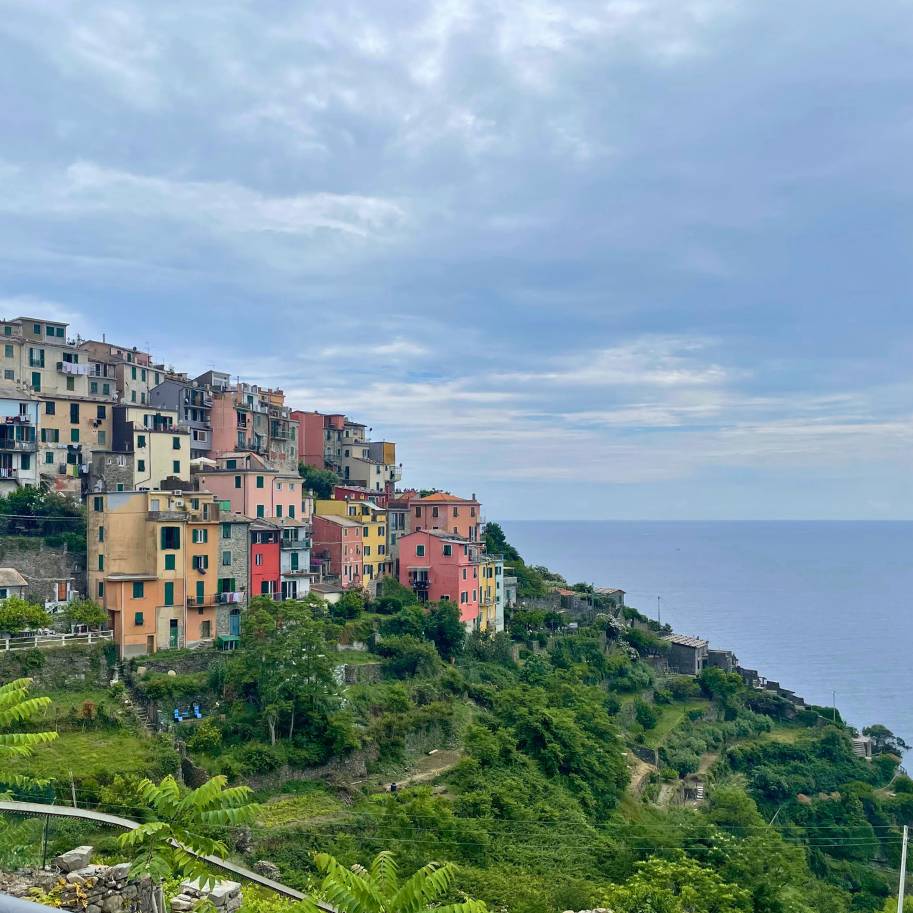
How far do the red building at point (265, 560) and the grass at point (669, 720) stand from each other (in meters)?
23.9

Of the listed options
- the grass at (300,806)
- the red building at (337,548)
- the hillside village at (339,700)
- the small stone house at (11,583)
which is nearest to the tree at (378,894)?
the hillside village at (339,700)

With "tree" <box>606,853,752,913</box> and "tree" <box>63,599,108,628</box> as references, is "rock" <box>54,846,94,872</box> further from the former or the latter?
"tree" <box>63,599,108,628</box>

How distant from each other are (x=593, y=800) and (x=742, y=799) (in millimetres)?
6605

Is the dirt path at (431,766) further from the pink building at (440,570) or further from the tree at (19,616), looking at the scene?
the tree at (19,616)

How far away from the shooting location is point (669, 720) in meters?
50.9

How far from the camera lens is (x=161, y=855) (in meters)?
9.84

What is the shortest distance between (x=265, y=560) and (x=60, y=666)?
11635mm

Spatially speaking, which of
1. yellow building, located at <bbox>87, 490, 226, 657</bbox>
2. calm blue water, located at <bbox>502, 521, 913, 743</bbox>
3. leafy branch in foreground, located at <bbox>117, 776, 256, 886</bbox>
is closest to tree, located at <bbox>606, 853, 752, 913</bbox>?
leafy branch in foreground, located at <bbox>117, 776, 256, 886</bbox>

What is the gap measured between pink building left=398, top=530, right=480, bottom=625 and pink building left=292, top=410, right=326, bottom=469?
17672 mm

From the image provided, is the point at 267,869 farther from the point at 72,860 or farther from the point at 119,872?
the point at 119,872

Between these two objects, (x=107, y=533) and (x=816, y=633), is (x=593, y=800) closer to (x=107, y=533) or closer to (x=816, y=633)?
(x=107, y=533)

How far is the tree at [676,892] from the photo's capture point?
1864cm

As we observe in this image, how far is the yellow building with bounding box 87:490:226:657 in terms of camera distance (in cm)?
3362

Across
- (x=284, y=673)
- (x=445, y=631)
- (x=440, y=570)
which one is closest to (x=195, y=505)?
(x=284, y=673)
